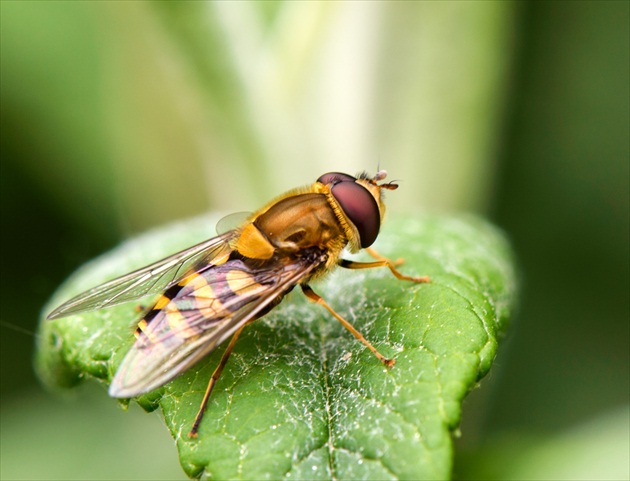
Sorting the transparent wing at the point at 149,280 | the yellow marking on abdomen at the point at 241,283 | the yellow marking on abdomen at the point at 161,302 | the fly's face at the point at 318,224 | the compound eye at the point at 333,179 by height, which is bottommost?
the transparent wing at the point at 149,280

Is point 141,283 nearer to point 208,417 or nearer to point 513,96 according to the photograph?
point 208,417

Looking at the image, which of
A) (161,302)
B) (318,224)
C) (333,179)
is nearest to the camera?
(161,302)

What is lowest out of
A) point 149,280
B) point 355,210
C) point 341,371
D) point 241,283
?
point 341,371

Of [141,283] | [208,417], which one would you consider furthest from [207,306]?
[141,283]

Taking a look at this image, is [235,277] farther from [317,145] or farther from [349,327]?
[317,145]

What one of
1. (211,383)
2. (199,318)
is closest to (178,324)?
(199,318)

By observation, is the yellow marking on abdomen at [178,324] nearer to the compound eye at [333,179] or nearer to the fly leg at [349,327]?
the fly leg at [349,327]

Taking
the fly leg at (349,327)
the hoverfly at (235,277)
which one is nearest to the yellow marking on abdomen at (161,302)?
the hoverfly at (235,277)
